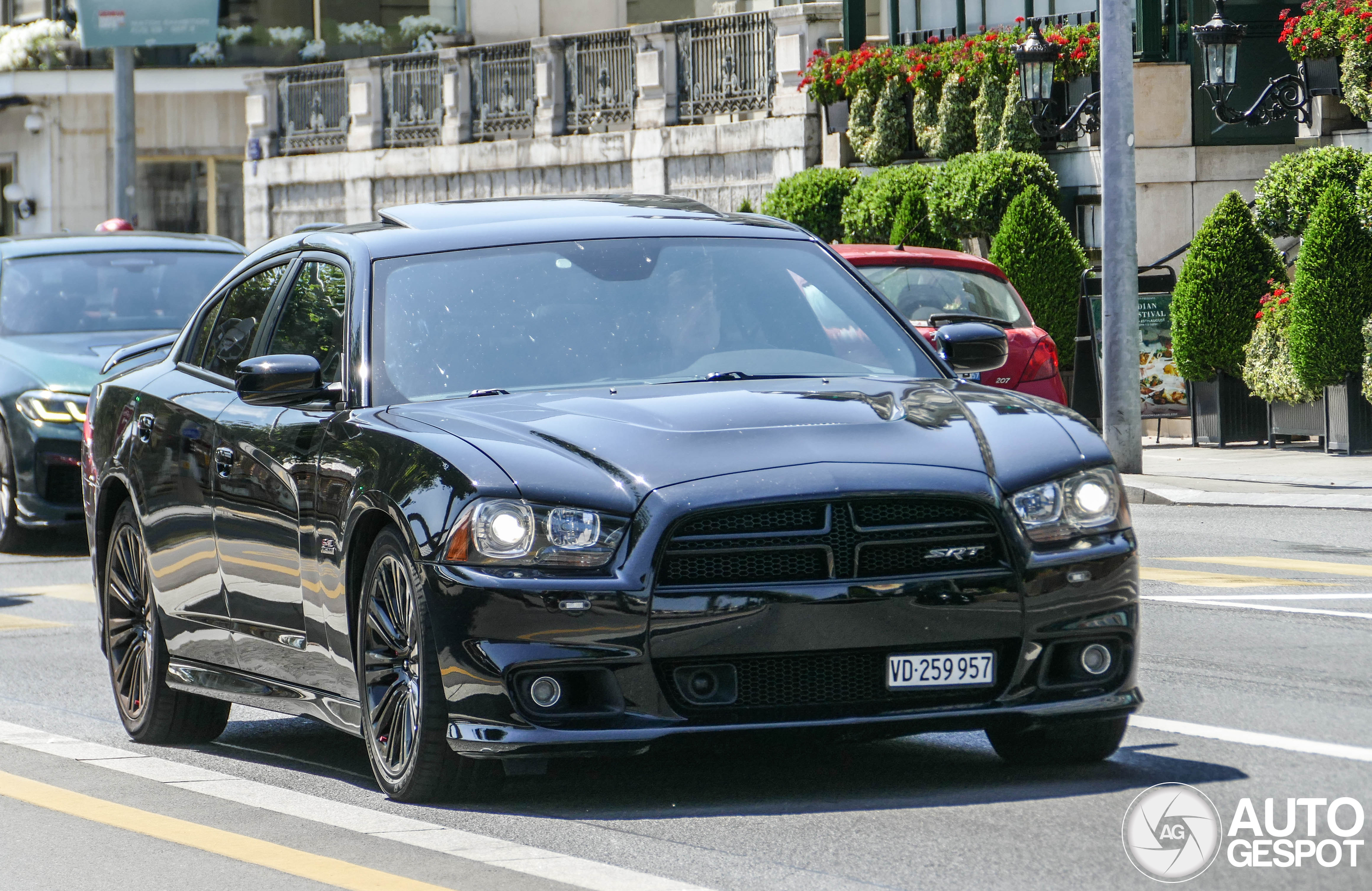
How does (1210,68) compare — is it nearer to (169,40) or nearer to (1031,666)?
(1031,666)

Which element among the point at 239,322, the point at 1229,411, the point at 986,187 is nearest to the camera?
the point at 239,322

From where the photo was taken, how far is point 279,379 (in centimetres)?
656

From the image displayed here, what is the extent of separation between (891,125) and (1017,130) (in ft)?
7.75

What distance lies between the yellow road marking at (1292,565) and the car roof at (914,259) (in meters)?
4.22

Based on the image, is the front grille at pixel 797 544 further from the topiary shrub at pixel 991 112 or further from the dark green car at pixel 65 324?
the topiary shrub at pixel 991 112

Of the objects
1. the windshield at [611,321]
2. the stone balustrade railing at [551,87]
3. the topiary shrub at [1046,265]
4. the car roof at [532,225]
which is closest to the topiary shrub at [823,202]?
the stone balustrade railing at [551,87]

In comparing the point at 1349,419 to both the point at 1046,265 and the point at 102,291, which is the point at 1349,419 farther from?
the point at 102,291

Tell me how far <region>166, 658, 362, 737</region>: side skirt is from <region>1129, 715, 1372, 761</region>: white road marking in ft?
7.57

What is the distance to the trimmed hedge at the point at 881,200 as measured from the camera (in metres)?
25.9

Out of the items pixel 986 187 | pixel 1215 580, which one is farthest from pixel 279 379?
pixel 986 187

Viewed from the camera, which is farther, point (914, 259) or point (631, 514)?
point (914, 259)

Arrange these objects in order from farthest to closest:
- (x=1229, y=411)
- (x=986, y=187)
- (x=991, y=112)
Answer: (x=991, y=112)
(x=986, y=187)
(x=1229, y=411)

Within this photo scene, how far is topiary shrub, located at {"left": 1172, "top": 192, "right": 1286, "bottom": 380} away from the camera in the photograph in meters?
20.9

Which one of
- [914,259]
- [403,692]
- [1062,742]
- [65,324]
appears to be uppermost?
[914,259]
